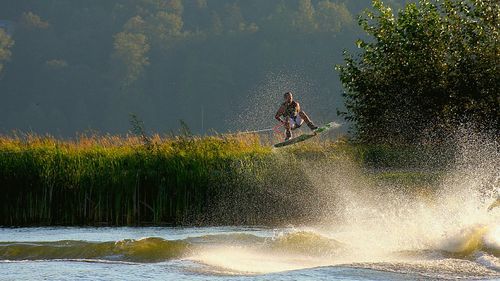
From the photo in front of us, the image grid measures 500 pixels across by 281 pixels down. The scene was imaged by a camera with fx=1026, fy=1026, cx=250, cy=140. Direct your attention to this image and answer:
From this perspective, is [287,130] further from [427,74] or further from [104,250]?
[104,250]

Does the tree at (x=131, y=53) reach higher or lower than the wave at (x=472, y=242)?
higher

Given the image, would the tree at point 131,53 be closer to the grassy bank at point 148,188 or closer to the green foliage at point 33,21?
the green foliage at point 33,21

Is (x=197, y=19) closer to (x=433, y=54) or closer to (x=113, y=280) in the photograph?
(x=433, y=54)

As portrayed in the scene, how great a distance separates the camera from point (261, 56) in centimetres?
13688

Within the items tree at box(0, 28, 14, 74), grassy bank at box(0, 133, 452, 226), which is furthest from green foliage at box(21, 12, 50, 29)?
grassy bank at box(0, 133, 452, 226)

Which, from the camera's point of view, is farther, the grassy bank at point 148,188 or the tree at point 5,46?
the tree at point 5,46

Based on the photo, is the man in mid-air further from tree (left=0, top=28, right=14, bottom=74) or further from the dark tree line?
tree (left=0, top=28, right=14, bottom=74)

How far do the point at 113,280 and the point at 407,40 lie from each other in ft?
77.9

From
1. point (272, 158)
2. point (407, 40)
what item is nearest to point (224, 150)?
point (272, 158)

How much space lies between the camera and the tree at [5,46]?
142 m

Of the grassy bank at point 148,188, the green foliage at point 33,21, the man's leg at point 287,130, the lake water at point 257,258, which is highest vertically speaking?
the green foliage at point 33,21

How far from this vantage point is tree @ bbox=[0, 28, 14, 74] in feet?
464

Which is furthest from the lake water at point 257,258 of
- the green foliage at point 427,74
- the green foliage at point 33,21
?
the green foliage at point 33,21

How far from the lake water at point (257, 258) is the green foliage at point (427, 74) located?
16.2 metres
